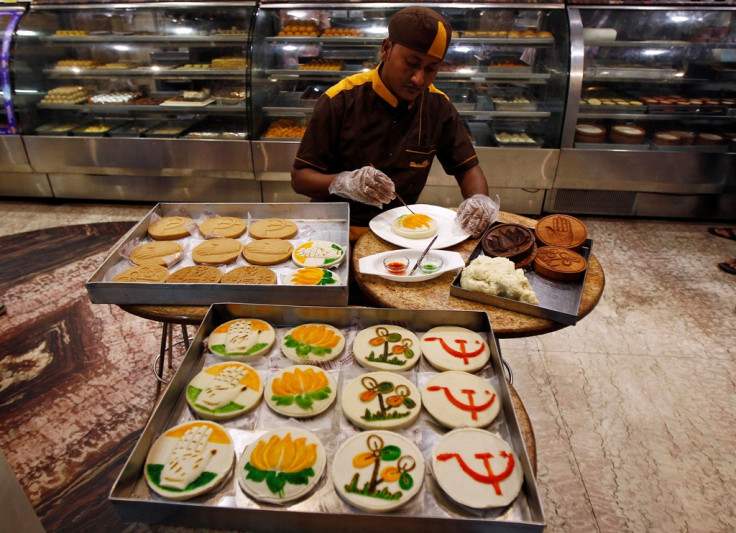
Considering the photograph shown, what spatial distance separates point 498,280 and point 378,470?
78cm

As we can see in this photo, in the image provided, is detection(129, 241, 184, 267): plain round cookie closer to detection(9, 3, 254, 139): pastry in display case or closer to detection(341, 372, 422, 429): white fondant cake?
detection(341, 372, 422, 429): white fondant cake

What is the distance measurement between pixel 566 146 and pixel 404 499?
13.3 feet

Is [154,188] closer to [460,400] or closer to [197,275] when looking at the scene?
[197,275]

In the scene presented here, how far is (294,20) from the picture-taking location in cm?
429

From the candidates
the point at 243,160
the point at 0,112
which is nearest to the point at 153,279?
the point at 243,160

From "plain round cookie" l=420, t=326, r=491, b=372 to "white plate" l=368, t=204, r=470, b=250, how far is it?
513mm

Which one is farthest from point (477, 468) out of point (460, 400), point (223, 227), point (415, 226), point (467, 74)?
point (467, 74)

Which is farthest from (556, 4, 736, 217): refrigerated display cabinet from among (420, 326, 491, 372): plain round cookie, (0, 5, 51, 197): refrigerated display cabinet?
(0, 5, 51, 197): refrigerated display cabinet

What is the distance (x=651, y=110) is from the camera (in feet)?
13.9

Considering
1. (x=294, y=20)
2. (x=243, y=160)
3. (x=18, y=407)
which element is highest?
(x=294, y=20)

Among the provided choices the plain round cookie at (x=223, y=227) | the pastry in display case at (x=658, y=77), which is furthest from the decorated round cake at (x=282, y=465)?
the pastry in display case at (x=658, y=77)

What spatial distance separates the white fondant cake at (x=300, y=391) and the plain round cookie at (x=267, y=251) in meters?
0.60

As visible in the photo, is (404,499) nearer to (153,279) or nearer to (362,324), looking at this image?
(362,324)

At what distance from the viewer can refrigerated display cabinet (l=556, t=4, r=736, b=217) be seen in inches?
158
